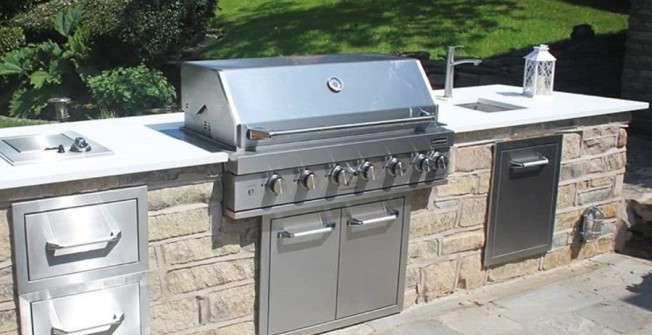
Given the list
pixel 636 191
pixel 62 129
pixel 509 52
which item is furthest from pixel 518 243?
pixel 509 52

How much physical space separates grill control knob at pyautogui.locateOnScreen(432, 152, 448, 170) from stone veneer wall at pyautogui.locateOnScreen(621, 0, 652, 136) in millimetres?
4798

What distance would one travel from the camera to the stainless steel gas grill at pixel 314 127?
9.64ft

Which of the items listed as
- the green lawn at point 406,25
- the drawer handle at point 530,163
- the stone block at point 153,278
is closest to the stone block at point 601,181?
the drawer handle at point 530,163

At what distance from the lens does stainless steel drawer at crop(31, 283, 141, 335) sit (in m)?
2.68

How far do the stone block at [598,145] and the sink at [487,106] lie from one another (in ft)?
1.38

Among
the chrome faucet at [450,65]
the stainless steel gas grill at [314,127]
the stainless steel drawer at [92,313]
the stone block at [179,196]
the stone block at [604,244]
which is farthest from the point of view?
the stone block at [604,244]

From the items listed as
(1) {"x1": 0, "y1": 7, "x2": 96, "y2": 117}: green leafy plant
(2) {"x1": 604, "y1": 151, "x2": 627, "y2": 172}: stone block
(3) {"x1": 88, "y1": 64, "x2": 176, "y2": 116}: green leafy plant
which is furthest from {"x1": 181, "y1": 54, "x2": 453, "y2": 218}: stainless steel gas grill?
(1) {"x1": 0, "y1": 7, "x2": 96, "y2": 117}: green leafy plant

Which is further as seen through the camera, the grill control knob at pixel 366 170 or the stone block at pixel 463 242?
the stone block at pixel 463 242

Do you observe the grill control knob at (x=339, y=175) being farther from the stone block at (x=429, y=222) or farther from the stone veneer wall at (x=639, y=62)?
the stone veneer wall at (x=639, y=62)

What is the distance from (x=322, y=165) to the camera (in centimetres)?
310

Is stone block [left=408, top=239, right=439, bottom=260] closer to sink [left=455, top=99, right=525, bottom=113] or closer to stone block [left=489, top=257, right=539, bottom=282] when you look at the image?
stone block [left=489, top=257, right=539, bottom=282]

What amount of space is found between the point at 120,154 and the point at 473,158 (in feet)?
5.37

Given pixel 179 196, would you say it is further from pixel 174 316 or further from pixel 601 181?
pixel 601 181

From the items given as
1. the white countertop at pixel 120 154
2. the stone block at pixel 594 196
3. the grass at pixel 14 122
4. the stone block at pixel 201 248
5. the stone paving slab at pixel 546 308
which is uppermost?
the white countertop at pixel 120 154
